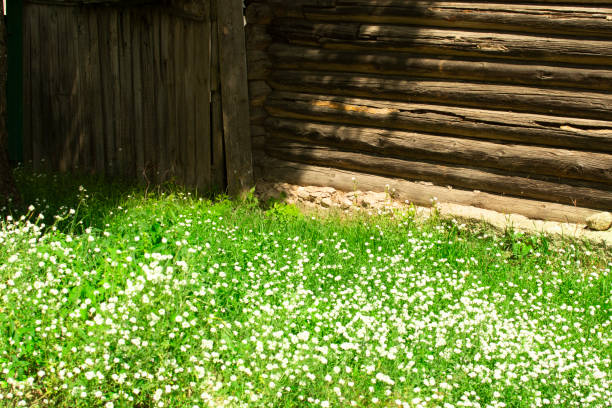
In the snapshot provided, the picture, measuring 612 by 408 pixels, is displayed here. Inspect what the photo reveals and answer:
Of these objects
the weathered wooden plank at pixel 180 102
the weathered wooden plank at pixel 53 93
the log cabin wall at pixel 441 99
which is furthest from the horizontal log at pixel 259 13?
the weathered wooden plank at pixel 53 93

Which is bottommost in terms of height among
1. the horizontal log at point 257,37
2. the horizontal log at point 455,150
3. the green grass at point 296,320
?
the green grass at point 296,320

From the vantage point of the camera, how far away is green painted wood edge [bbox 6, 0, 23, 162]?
945 centimetres

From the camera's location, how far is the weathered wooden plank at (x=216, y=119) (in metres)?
8.03

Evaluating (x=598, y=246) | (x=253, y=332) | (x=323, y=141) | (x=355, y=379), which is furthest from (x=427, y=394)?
(x=323, y=141)

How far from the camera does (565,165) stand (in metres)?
6.42

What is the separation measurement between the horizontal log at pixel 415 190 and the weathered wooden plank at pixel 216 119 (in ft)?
1.57

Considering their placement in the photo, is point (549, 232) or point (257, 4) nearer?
point (549, 232)

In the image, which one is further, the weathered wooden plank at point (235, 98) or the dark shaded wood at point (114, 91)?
the dark shaded wood at point (114, 91)

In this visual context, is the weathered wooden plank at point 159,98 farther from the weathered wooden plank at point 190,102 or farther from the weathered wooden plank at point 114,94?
the weathered wooden plank at point 114,94

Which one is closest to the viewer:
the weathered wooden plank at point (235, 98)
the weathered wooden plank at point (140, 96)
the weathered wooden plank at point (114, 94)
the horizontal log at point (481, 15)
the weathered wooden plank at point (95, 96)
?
the horizontal log at point (481, 15)

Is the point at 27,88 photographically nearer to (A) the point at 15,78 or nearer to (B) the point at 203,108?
(A) the point at 15,78

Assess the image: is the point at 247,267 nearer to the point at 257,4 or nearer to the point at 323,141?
the point at 323,141

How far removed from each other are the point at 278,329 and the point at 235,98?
164 inches

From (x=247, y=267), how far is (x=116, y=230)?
3.97ft
